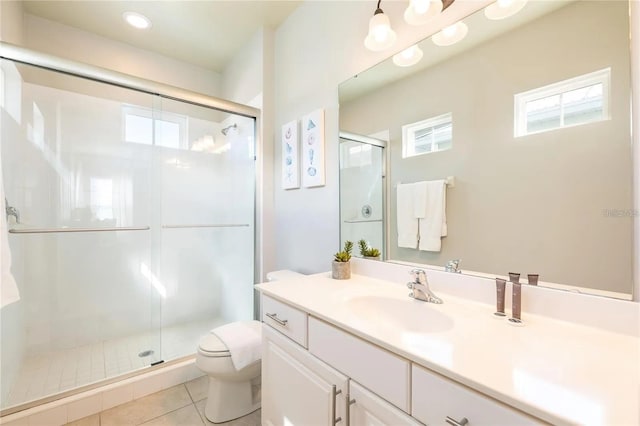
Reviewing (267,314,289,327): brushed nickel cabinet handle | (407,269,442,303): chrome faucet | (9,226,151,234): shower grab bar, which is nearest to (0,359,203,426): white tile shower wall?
(9,226,151,234): shower grab bar

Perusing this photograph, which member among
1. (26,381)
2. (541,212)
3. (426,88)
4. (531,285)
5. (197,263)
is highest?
(426,88)

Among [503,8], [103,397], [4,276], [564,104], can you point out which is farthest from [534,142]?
[103,397]

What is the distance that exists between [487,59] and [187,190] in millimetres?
2311

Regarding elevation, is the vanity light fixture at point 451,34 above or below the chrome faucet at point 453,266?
above

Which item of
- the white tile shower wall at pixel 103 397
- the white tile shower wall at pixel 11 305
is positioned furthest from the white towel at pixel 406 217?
the white tile shower wall at pixel 11 305

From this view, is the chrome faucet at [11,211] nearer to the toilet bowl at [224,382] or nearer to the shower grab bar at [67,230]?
the shower grab bar at [67,230]

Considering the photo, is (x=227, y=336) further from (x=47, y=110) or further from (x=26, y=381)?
(x=47, y=110)

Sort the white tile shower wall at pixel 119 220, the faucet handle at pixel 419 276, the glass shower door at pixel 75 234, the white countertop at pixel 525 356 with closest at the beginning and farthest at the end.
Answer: the white countertop at pixel 525 356 < the faucet handle at pixel 419 276 < the glass shower door at pixel 75 234 < the white tile shower wall at pixel 119 220

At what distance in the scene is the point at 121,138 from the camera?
223 cm

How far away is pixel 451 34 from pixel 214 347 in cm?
196

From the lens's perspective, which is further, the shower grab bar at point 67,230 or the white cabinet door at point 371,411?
the shower grab bar at point 67,230

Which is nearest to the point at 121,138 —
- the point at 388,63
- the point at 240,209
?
the point at 240,209

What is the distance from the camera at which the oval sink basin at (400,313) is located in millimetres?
990

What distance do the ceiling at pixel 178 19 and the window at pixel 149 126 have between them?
69 cm
